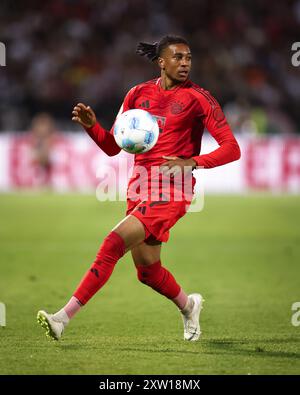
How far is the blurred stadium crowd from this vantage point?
2245 cm

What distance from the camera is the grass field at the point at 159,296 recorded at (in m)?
5.70

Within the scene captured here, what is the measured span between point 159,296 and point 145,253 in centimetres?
267

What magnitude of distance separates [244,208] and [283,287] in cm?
829

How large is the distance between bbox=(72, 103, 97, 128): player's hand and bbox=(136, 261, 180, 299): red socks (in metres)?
1.17

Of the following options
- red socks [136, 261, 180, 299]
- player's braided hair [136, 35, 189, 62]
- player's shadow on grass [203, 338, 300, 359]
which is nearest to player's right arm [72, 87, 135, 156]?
player's braided hair [136, 35, 189, 62]

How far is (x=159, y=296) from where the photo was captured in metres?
8.97

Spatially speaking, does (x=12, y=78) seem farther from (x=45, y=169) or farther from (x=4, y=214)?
(x=4, y=214)

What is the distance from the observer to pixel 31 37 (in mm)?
24031

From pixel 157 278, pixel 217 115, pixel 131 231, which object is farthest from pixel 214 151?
pixel 157 278

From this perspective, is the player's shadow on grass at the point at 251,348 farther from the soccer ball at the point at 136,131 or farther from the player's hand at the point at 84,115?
the player's hand at the point at 84,115

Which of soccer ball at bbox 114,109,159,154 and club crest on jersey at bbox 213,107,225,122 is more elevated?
club crest on jersey at bbox 213,107,225,122

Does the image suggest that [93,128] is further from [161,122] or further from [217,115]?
[217,115]

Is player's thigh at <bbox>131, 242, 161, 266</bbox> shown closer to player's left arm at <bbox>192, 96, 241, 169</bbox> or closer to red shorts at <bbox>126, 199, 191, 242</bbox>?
red shorts at <bbox>126, 199, 191, 242</bbox>

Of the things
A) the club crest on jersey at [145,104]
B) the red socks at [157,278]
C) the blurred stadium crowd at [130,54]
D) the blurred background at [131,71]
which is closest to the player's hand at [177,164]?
the club crest on jersey at [145,104]
